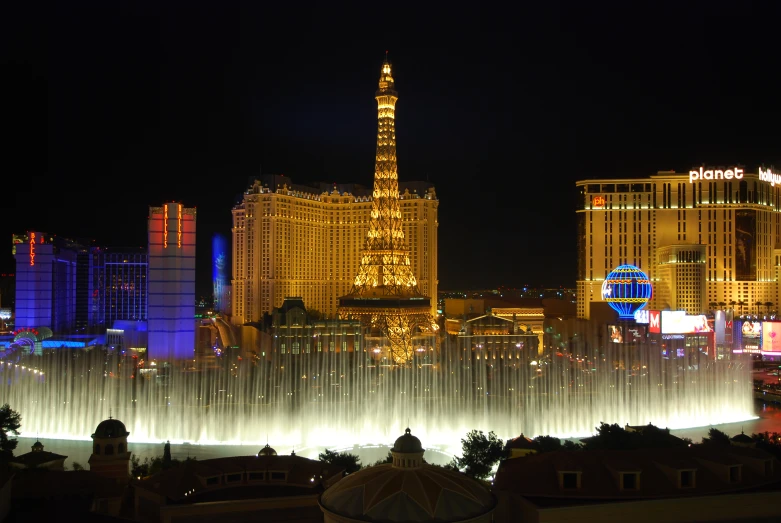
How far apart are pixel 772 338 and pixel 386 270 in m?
28.3

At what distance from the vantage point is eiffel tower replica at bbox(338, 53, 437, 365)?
175 feet

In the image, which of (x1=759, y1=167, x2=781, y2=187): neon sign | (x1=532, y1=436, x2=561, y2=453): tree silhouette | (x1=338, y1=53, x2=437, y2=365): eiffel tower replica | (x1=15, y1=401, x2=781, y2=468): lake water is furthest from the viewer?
(x1=759, y1=167, x2=781, y2=187): neon sign

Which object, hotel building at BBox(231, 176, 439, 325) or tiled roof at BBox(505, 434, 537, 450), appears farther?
hotel building at BBox(231, 176, 439, 325)

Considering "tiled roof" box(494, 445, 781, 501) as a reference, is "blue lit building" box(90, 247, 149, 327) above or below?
above

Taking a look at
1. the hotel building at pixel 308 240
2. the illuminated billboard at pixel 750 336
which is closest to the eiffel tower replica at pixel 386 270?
the hotel building at pixel 308 240

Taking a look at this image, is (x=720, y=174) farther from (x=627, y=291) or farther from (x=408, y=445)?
(x=408, y=445)

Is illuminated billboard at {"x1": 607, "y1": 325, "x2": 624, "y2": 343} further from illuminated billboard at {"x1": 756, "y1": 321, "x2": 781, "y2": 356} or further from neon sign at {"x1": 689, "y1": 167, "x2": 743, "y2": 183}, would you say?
neon sign at {"x1": 689, "y1": 167, "x2": 743, "y2": 183}

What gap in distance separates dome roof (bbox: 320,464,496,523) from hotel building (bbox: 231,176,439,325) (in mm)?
55265

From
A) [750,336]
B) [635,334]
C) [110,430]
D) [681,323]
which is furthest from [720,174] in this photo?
[110,430]

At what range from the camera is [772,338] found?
185 ft

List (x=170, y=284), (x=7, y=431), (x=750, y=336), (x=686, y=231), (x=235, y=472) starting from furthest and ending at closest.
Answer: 1. (x=686, y=231)
2. (x=750, y=336)
3. (x=170, y=284)
4. (x=7, y=431)
5. (x=235, y=472)

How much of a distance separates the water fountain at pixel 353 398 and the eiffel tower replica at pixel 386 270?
8423mm

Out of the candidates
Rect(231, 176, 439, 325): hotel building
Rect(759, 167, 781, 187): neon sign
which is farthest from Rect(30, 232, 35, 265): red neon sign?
Rect(759, 167, 781, 187): neon sign

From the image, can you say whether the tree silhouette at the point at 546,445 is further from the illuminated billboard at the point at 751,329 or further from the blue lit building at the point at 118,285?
the blue lit building at the point at 118,285
